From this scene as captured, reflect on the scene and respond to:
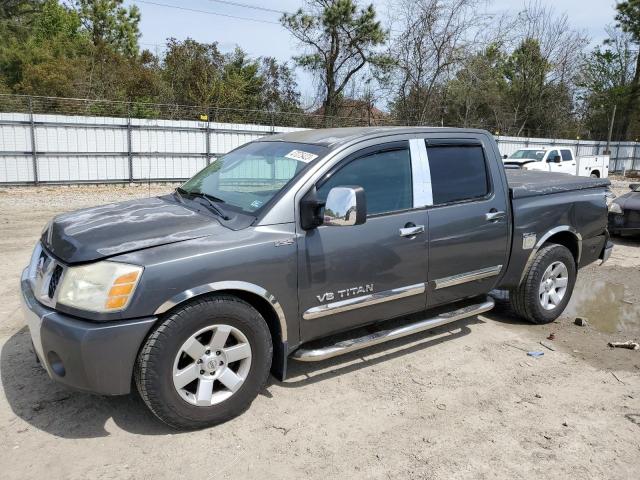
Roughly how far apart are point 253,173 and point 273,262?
100 centimetres

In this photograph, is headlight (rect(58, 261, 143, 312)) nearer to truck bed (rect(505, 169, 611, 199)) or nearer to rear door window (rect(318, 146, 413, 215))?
rear door window (rect(318, 146, 413, 215))

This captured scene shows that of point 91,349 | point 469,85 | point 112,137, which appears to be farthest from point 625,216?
point 469,85

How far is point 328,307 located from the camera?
3.41 meters

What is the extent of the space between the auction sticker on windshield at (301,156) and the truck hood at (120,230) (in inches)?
30.7

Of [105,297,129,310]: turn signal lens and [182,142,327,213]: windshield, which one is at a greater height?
[182,142,327,213]: windshield

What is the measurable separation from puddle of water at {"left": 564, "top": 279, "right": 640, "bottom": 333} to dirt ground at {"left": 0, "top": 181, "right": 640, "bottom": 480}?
0.61 metres

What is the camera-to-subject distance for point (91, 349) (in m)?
2.67

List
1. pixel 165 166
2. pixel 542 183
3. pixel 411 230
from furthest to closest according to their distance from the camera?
pixel 165 166 → pixel 542 183 → pixel 411 230

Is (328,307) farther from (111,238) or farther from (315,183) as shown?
(111,238)

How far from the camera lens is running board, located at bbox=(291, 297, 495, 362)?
11.1ft

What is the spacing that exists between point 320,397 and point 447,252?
1.50 m

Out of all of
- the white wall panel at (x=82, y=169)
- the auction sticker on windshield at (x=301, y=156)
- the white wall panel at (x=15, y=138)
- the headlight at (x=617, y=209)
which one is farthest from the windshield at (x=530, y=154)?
the white wall panel at (x=15, y=138)

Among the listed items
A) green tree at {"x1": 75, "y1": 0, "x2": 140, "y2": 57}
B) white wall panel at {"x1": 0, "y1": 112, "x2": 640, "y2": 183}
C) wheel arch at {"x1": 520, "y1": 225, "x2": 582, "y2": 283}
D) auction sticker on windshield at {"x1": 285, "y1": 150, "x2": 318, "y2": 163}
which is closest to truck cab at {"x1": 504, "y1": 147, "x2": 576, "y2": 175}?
white wall panel at {"x1": 0, "y1": 112, "x2": 640, "y2": 183}

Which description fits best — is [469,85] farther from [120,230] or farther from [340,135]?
[120,230]
